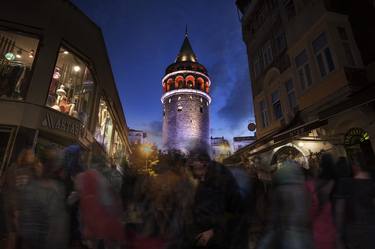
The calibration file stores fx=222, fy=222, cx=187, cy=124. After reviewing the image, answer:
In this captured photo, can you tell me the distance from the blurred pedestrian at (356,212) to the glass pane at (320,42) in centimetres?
685

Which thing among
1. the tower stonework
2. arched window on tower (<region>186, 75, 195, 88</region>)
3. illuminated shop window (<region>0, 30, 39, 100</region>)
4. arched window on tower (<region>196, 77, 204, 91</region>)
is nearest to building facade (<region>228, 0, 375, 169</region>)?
illuminated shop window (<region>0, 30, 39, 100</region>)

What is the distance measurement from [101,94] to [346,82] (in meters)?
12.7

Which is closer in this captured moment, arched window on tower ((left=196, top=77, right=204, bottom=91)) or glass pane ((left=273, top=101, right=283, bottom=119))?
glass pane ((left=273, top=101, right=283, bottom=119))

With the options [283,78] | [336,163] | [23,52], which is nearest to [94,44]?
[23,52]

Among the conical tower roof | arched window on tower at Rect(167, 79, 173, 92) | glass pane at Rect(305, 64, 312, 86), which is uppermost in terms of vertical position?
the conical tower roof

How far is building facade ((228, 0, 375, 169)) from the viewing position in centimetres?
753

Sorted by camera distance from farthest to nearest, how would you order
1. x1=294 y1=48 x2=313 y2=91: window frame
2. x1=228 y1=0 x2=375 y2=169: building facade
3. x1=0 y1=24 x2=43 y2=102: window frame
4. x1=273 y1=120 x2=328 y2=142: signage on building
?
1. x1=294 y1=48 x2=313 y2=91: window frame
2. x1=0 y1=24 x2=43 y2=102: window frame
3. x1=228 y1=0 x2=375 y2=169: building facade
4. x1=273 y1=120 x2=328 y2=142: signage on building

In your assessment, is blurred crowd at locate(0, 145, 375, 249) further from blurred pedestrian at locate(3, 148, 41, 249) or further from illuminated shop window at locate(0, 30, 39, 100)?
illuminated shop window at locate(0, 30, 39, 100)

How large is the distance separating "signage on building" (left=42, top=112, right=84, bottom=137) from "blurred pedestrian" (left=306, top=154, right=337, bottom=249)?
947 cm

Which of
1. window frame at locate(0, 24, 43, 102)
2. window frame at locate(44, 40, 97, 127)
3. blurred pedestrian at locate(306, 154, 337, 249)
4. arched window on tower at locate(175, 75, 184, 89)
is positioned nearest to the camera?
blurred pedestrian at locate(306, 154, 337, 249)

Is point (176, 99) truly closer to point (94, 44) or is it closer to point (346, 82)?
point (94, 44)

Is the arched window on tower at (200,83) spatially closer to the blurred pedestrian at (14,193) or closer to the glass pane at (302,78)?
the glass pane at (302,78)

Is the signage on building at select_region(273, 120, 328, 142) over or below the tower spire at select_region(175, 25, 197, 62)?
below

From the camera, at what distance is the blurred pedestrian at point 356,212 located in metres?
3.35
